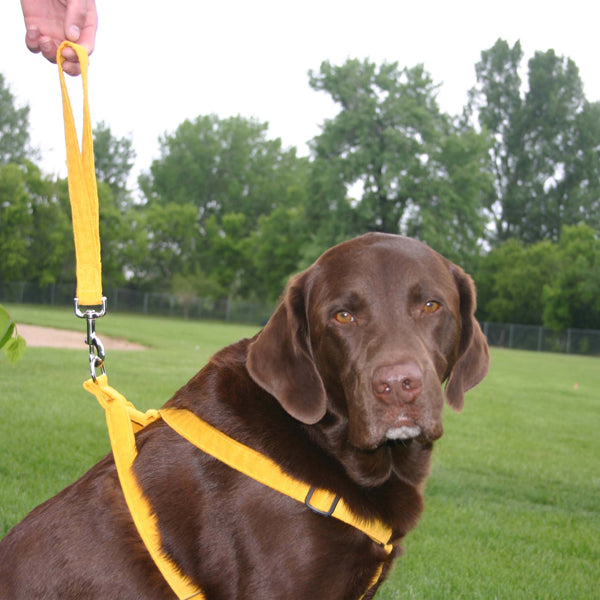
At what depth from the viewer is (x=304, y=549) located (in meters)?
2.26

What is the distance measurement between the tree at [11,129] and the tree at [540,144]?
4237 centimetres

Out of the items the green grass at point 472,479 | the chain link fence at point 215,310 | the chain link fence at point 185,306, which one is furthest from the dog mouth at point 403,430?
the chain link fence at point 185,306

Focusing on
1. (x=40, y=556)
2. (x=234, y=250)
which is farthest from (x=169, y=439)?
(x=234, y=250)

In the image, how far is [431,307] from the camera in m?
2.74

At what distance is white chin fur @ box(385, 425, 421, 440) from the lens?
249cm

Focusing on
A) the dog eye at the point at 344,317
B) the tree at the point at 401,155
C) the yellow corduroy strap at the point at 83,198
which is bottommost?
the dog eye at the point at 344,317

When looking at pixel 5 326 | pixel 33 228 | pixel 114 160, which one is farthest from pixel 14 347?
pixel 114 160

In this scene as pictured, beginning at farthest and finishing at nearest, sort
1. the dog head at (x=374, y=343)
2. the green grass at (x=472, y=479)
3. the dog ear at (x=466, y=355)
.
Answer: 1. the green grass at (x=472, y=479)
2. the dog ear at (x=466, y=355)
3. the dog head at (x=374, y=343)

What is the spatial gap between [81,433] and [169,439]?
5131mm

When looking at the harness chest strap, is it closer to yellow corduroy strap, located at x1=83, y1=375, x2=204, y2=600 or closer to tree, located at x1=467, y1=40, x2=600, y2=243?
yellow corduroy strap, located at x1=83, y1=375, x2=204, y2=600

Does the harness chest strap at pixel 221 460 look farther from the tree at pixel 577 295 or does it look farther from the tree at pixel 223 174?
the tree at pixel 223 174

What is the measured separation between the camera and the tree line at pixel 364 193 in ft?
164

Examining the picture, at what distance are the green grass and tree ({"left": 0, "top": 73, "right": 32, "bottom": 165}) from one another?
50668 millimetres

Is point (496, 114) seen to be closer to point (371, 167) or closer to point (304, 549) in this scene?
point (371, 167)
